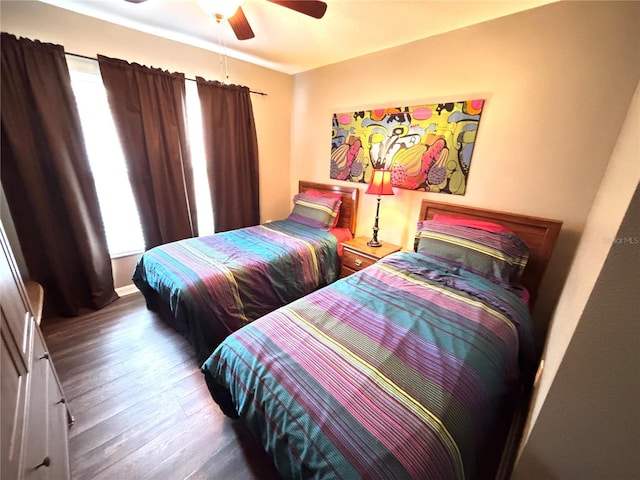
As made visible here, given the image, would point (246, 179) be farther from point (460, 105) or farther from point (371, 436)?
point (371, 436)

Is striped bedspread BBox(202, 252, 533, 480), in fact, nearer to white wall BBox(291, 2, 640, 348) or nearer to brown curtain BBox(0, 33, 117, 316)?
white wall BBox(291, 2, 640, 348)

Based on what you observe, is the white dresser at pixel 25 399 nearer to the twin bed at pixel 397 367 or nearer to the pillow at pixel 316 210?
the twin bed at pixel 397 367

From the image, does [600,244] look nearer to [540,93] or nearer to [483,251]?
[483,251]

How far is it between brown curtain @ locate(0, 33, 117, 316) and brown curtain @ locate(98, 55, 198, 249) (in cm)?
31

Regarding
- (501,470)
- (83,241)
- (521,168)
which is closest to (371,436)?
(501,470)

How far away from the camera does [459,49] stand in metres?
1.94

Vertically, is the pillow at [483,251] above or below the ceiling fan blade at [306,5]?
below

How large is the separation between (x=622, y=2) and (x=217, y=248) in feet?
9.87

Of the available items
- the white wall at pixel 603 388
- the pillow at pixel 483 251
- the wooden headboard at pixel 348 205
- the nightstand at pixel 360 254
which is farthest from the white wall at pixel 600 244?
the wooden headboard at pixel 348 205

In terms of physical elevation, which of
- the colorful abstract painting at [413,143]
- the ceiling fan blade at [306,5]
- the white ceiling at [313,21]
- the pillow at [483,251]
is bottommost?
the pillow at [483,251]

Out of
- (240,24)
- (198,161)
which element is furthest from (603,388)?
(198,161)

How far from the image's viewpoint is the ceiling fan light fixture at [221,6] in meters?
1.34

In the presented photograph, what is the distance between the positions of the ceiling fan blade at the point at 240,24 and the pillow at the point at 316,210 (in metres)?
1.56

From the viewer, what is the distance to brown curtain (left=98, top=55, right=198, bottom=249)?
2.18m
